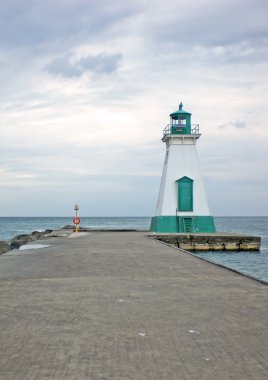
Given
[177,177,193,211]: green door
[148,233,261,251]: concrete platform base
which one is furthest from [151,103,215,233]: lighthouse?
[148,233,261,251]: concrete platform base

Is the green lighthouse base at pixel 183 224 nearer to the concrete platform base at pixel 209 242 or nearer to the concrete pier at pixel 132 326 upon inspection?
the concrete platform base at pixel 209 242

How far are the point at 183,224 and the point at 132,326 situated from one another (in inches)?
1057

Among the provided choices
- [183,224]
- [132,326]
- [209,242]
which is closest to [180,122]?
[183,224]

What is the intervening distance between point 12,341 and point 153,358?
5.61ft

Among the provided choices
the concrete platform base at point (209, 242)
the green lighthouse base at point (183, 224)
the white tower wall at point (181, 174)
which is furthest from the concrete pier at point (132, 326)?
the white tower wall at point (181, 174)

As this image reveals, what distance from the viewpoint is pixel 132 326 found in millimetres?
6285

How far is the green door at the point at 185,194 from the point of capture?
32.9m

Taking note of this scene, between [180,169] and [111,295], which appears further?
[180,169]

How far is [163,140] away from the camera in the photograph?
115 feet

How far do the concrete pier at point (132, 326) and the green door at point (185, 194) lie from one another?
831 inches

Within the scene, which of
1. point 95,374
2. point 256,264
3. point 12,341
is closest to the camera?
point 95,374

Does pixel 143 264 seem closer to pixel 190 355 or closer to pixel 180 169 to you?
pixel 190 355

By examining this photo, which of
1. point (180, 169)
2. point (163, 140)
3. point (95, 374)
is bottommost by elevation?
Result: point (95, 374)

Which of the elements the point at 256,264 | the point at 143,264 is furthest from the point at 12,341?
the point at 256,264
